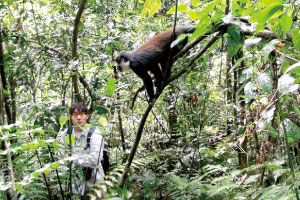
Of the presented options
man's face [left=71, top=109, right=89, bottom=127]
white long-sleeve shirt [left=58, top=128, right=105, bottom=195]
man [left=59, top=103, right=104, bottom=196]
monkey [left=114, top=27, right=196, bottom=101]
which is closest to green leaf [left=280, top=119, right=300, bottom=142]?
man [left=59, top=103, right=104, bottom=196]

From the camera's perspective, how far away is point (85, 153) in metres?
3.01

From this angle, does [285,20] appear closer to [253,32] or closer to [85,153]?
[253,32]

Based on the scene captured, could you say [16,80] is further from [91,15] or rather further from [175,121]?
[175,121]

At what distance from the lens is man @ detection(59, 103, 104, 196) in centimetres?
271

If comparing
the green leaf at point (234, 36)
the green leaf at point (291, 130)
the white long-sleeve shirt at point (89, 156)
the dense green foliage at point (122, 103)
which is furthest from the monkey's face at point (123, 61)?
the green leaf at point (291, 130)

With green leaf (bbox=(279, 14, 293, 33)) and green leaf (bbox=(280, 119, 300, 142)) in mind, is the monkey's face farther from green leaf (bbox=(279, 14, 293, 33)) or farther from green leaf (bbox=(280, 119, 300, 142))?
green leaf (bbox=(279, 14, 293, 33))

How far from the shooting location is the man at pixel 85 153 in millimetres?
2711

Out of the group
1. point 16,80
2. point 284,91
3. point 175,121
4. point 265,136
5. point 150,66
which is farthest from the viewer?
point 175,121

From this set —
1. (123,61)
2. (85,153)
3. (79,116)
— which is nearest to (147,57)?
(123,61)

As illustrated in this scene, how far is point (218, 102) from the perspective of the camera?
5.29 meters

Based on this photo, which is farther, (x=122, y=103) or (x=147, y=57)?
(x=147, y=57)

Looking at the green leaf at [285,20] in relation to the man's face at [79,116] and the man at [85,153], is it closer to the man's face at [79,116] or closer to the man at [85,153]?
the man at [85,153]

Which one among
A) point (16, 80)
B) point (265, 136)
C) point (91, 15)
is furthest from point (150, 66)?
point (265, 136)

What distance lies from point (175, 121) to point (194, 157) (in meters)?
1.02
